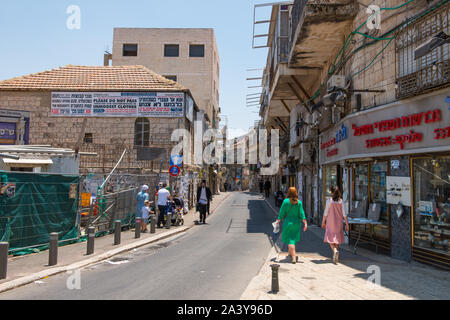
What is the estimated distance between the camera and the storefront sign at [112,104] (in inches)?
891

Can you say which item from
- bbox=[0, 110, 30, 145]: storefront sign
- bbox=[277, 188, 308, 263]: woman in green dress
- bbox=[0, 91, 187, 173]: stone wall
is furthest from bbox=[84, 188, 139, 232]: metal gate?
bbox=[0, 110, 30, 145]: storefront sign

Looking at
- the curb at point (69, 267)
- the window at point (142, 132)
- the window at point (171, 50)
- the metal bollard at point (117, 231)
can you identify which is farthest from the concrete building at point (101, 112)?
the window at point (171, 50)

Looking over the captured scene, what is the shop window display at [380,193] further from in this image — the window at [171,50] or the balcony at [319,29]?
the window at [171,50]

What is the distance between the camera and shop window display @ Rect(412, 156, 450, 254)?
7.68m

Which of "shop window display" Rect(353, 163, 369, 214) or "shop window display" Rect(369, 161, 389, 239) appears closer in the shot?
"shop window display" Rect(369, 161, 389, 239)

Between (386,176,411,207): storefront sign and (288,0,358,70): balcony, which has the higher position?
(288,0,358,70): balcony

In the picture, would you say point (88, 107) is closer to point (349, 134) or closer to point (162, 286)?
point (349, 134)

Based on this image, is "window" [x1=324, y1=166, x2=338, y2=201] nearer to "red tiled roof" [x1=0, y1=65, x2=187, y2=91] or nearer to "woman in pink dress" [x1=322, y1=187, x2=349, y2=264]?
"woman in pink dress" [x1=322, y1=187, x2=349, y2=264]

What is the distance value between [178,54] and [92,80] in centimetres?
1621

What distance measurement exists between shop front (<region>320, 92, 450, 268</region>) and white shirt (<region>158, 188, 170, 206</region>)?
23.7 feet

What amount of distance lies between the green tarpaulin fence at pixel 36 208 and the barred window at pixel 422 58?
933 centimetres

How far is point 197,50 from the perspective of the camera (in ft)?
126
